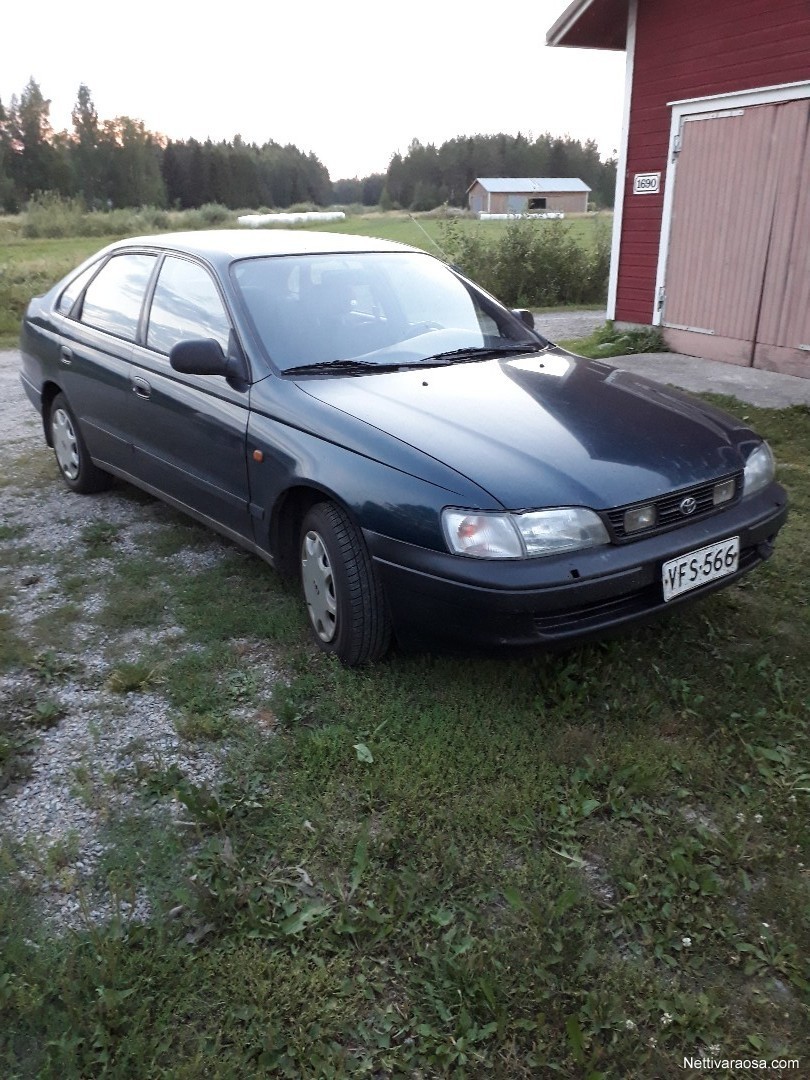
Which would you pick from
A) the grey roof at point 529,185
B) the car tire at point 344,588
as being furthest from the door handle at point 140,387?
the grey roof at point 529,185

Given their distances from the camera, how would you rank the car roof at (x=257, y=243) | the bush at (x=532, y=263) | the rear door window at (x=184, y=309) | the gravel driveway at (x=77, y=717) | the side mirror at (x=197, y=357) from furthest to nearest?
the bush at (x=532, y=263) < the car roof at (x=257, y=243) < the rear door window at (x=184, y=309) < the side mirror at (x=197, y=357) < the gravel driveway at (x=77, y=717)

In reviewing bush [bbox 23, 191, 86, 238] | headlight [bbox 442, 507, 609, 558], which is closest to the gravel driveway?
headlight [bbox 442, 507, 609, 558]

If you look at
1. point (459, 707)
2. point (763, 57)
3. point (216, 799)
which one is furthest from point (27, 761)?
point (763, 57)

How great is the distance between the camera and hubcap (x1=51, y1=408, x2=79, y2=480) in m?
5.35

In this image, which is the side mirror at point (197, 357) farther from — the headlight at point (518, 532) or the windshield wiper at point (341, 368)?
the headlight at point (518, 532)

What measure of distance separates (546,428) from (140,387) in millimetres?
2190

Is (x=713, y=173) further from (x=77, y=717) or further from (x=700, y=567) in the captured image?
(x=77, y=717)

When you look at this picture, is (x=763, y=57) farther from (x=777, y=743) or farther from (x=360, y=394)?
(x=777, y=743)

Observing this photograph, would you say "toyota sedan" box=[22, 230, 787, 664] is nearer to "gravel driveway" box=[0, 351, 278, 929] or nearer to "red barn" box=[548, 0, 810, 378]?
"gravel driveway" box=[0, 351, 278, 929]

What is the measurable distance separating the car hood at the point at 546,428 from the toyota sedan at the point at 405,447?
0.01 meters

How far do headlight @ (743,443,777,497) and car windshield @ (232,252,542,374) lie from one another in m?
1.20

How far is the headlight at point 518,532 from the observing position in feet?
9.06

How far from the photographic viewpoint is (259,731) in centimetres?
304

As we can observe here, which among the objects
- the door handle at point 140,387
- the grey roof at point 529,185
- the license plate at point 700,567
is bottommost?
the license plate at point 700,567
